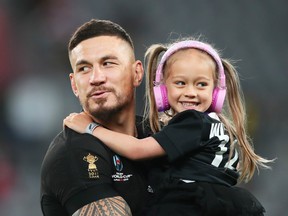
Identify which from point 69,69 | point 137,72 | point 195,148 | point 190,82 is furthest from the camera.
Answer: point 69,69

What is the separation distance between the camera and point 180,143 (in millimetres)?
2674

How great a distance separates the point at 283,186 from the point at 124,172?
3657 mm

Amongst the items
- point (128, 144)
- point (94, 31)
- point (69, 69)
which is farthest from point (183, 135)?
point (69, 69)

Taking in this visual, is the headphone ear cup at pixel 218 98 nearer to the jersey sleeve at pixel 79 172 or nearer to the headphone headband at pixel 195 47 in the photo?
the headphone headband at pixel 195 47

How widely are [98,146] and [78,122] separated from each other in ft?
0.57

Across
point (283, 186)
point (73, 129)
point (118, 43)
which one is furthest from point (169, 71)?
point (283, 186)

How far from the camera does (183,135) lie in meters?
2.69

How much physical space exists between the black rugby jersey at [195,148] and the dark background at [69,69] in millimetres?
3330

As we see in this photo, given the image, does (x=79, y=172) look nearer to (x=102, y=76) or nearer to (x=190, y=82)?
(x=102, y=76)

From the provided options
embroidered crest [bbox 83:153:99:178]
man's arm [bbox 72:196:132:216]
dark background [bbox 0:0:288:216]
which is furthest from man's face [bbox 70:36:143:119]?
dark background [bbox 0:0:288:216]

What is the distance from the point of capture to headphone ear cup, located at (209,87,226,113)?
288cm

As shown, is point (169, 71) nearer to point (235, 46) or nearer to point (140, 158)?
point (140, 158)

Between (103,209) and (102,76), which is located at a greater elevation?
(102,76)

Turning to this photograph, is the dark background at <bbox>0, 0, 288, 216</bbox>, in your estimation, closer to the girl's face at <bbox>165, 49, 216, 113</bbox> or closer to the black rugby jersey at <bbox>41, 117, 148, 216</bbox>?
the girl's face at <bbox>165, 49, 216, 113</bbox>
